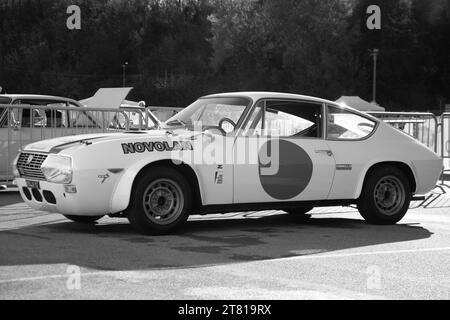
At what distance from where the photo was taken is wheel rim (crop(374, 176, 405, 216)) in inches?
379

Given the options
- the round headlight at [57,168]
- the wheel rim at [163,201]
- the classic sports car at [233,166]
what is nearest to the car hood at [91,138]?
the classic sports car at [233,166]

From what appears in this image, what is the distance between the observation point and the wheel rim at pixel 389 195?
963 centimetres

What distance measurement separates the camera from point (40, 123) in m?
13.8

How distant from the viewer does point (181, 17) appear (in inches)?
4688

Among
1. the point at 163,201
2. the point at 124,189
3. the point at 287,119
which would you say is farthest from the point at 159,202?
the point at 287,119

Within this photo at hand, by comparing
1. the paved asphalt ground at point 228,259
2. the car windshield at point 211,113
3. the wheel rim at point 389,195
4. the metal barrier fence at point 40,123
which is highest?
the car windshield at point 211,113

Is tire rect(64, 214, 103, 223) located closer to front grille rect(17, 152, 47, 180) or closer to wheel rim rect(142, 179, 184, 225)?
front grille rect(17, 152, 47, 180)

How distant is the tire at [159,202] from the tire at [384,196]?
2307 millimetres

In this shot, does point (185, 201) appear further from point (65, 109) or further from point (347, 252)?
point (65, 109)

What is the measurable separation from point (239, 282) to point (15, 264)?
182 centimetres

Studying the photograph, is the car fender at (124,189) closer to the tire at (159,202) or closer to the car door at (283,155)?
the tire at (159,202)

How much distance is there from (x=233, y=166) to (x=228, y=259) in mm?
1914
